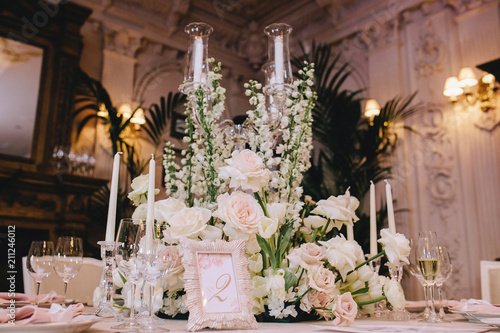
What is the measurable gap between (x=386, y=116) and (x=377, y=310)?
9.48ft


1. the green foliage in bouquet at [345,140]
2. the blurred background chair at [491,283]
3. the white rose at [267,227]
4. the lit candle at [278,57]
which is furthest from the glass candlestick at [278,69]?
the green foliage in bouquet at [345,140]

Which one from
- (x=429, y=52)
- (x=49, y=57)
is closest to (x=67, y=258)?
(x=49, y=57)

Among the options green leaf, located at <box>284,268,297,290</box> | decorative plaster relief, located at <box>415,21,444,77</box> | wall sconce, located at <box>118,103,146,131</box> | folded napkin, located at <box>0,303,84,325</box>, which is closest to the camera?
Result: folded napkin, located at <box>0,303,84,325</box>

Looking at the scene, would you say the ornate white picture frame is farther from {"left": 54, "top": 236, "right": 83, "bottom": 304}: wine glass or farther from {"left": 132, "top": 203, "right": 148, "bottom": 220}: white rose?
{"left": 54, "top": 236, "right": 83, "bottom": 304}: wine glass

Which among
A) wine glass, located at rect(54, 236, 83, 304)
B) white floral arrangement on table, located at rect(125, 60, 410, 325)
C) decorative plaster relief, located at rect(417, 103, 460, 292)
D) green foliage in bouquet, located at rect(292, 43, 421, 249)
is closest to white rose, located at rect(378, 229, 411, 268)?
white floral arrangement on table, located at rect(125, 60, 410, 325)

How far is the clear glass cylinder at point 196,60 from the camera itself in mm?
1158

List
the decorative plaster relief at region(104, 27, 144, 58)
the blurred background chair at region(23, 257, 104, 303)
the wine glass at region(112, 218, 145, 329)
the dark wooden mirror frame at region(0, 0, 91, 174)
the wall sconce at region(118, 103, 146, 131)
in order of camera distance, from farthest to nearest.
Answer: the decorative plaster relief at region(104, 27, 144, 58) < the wall sconce at region(118, 103, 146, 131) < the dark wooden mirror frame at region(0, 0, 91, 174) < the blurred background chair at region(23, 257, 104, 303) < the wine glass at region(112, 218, 145, 329)

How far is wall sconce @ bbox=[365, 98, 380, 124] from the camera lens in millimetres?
4211

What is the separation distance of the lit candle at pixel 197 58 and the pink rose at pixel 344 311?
68 cm

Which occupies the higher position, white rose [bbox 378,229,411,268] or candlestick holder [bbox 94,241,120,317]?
white rose [bbox 378,229,411,268]

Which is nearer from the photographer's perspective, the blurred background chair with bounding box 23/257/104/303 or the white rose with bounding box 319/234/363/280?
the white rose with bounding box 319/234/363/280

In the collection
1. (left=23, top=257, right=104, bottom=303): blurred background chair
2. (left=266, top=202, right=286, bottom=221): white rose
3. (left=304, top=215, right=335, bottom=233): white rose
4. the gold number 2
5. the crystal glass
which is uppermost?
(left=266, top=202, right=286, bottom=221): white rose

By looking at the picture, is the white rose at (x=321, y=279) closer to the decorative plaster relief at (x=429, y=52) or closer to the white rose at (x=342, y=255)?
the white rose at (x=342, y=255)

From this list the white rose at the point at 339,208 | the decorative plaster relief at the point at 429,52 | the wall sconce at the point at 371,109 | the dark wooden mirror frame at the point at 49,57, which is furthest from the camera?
the wall sconce at the point at 371,109
